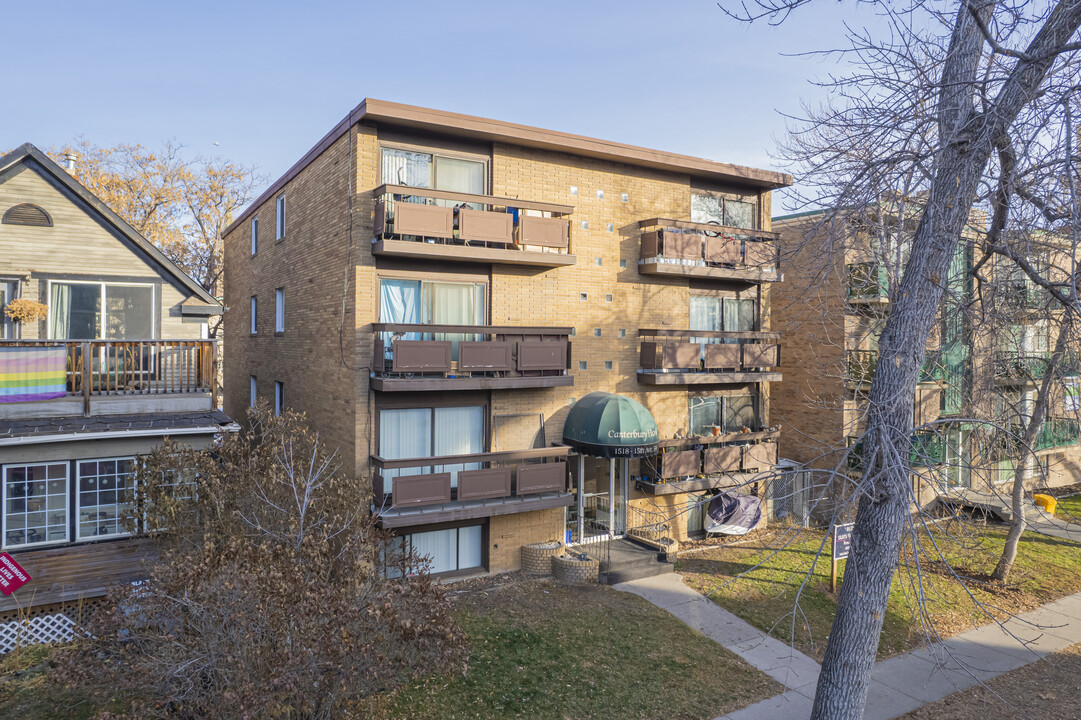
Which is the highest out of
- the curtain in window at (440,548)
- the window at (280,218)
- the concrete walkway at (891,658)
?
the window at (280,218)

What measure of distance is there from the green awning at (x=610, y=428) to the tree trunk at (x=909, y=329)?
848 cm

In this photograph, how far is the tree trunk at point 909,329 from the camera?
24.5ft

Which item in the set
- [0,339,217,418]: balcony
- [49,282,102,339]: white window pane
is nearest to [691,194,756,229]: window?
[0,339,217,418]: balcony

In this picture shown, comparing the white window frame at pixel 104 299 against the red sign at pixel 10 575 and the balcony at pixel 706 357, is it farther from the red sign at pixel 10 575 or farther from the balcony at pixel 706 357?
the balcony at pixel 706 357

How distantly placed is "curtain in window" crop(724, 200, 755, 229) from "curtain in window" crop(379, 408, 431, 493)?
11869 mm

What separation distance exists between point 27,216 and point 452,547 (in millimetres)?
12188

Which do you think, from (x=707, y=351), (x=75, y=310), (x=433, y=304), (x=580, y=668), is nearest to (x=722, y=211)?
(x=707, y=351)

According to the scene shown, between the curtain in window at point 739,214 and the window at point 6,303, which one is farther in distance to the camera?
the curtain in window at point 739,214

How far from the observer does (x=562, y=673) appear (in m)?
11.9

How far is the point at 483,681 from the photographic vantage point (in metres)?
11.4

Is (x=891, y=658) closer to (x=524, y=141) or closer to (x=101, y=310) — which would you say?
(x=524, y=141)

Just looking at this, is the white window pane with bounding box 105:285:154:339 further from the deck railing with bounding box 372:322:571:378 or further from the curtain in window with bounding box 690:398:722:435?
the curtain in window with bounding box 690:398:722:435

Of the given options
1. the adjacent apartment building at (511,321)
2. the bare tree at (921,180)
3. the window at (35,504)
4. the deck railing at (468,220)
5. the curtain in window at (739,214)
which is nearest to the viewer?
the bare tree at (921,180)

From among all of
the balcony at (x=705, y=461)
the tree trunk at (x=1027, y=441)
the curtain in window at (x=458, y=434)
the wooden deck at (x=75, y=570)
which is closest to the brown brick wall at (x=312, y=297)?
the curtain in window at (x=458, y=434)
